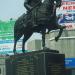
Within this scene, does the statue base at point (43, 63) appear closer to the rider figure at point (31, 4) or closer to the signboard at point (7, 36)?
the rider figure at point (31, 4)

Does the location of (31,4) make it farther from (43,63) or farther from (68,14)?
(68,14)

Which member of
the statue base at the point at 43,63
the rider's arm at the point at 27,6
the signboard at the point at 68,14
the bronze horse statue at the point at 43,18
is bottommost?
the statue base at the point at 43,63

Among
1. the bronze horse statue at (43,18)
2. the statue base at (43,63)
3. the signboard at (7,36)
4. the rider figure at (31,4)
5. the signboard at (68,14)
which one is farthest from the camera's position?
the signboard at (7,36)

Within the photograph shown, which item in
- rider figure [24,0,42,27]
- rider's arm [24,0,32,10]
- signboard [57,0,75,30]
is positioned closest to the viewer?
rider figure [24,0,42,27]

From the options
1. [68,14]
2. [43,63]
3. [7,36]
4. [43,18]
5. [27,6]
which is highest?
[68,14]

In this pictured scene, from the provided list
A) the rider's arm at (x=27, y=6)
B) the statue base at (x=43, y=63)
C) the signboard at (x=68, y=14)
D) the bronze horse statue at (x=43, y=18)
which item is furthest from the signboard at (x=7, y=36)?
the statue base at (x=43, y=63)

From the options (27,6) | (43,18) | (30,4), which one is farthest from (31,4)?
(43,18)

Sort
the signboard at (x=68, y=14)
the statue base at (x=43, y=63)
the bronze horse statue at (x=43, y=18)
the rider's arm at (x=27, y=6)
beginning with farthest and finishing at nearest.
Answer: the signboard at (x=68, y=14) < the rider's arm at (x=27, y=6) < the bronze horse statue at (x=43, y=18) < the statue base at (x=43, y=63)

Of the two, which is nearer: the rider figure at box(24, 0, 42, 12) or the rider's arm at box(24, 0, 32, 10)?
the rider figure at box(24, 0, 42, 12)

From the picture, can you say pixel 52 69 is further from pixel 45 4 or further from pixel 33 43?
pixel 33 43

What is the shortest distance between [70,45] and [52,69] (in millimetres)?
34337

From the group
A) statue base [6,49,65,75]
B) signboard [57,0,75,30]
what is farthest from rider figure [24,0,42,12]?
signboard [57,0,75,30]

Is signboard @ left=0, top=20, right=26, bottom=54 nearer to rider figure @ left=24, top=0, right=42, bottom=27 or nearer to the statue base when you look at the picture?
rider figure @ left=24, top=0, right=42, bottom=27

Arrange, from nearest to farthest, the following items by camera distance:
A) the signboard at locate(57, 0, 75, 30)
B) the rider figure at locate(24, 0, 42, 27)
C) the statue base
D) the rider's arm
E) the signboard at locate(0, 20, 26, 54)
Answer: the statue base
the rider figure at locate(24, 0, 42, 27)
the rider's arm
the signboard at locate(57, 0, 75, 30)
the signboard at locate(0, 20, 26, 54)
